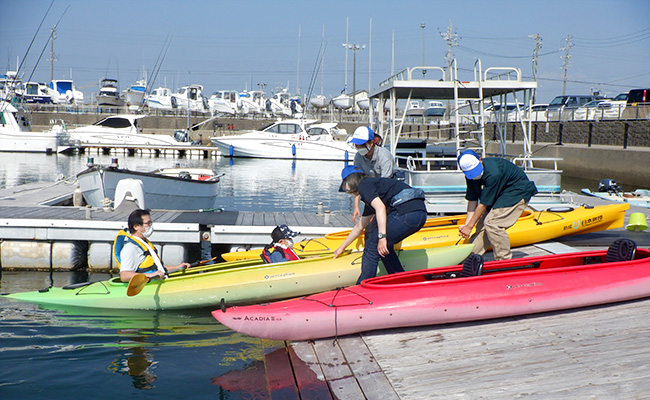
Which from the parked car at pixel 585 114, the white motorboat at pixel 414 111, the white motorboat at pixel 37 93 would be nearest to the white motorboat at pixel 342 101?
the white motorboat at pixel 414 111

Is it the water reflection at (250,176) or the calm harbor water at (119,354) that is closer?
the calm harbor water at (119,354)

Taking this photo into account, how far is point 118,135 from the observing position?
133ft

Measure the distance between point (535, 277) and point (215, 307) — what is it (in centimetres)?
408

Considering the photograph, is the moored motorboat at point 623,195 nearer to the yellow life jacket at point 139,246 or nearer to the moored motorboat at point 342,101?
the yellow life jacket at point 139,246

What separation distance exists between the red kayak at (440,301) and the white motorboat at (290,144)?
32079 mm

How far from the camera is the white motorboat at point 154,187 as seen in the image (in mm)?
14023

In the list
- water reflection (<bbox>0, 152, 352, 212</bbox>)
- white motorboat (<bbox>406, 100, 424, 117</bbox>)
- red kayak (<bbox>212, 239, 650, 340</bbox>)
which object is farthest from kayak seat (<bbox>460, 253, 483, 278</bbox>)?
A: white motorboat (<bbox>406, 100, 424, 117</bbox>)

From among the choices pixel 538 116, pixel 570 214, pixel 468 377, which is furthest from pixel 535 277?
pixel 538 116

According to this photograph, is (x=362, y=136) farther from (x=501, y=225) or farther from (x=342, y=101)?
(x=342, y=101)

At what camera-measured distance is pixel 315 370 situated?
5000 mm

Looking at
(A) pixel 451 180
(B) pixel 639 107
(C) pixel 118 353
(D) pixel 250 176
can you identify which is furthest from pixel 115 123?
(C) pixel 118 353

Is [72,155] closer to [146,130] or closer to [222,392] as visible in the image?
[146,130]

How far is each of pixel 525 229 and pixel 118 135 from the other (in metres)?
37.0

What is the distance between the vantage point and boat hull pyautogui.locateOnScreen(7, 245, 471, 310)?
285 inches
